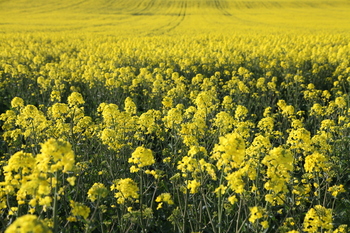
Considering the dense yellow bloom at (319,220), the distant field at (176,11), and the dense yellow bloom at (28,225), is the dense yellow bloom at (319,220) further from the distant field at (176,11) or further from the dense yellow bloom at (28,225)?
the distant field at (176,11)

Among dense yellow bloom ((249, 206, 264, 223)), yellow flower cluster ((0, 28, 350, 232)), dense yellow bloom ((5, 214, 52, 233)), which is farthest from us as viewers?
yellow flower cluster ((0, 28, 350, 232))

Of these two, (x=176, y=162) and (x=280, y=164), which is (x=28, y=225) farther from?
(x=176, y=162)

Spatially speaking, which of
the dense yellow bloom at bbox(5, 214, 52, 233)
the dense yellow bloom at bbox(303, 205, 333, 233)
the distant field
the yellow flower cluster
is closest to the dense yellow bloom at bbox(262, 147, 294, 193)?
the yellow flower cluster

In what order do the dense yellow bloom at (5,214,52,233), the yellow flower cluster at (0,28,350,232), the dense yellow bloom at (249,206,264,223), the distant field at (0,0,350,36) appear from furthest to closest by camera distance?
the distant field at (0,0,350,36), the yellow flower cluster at (0,28,350,232), the dense yellow bloom at (249,206,264,223), the dense yellow bloom at (5,214,52,233)

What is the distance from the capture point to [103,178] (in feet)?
14.2

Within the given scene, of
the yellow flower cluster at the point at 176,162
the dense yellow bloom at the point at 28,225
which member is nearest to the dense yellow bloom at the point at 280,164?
the yellow flower cluster at the point at 176,162

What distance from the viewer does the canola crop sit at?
9.03ft

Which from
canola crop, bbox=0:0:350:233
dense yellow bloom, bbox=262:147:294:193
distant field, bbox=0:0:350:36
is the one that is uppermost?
distant field, bbox=0:0:350:36

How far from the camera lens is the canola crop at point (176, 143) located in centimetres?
275

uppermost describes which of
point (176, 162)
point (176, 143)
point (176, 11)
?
point (176, 11)

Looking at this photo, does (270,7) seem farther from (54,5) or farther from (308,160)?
(308,160)

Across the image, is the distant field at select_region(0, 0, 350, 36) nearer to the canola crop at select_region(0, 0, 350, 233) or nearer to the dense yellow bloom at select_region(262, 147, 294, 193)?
the canola crop at select_region(0, 0, 350, 233)

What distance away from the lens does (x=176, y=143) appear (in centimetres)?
471

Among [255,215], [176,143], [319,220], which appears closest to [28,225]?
[255,215]
